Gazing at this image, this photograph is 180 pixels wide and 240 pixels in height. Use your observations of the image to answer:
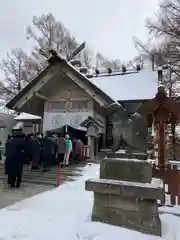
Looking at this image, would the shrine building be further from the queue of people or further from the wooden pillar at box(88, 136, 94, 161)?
the queue of people

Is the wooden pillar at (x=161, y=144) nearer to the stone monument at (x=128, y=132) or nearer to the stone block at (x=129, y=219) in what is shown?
the stone monument at (x=128, y=132)

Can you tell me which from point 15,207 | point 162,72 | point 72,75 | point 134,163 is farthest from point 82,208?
point 162,72

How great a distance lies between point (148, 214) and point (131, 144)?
1361 millimetres

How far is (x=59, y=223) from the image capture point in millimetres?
4641

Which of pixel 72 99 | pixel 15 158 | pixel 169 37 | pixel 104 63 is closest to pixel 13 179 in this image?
pixel 15 158

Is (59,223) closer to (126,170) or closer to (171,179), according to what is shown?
(126,170)

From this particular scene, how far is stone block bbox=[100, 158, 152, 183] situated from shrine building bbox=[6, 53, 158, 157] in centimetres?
809

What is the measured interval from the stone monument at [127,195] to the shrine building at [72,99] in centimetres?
822

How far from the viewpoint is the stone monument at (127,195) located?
13.6 ft

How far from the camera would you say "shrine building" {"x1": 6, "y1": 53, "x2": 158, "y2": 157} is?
13531mm

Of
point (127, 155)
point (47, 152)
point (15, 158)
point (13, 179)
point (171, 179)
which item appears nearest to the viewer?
point (127, 155)

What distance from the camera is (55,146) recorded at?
11344 millimetres

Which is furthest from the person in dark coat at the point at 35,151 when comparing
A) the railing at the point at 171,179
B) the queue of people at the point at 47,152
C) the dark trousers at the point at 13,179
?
the railing at the point at 171,179

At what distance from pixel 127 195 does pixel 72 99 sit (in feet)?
37.8
